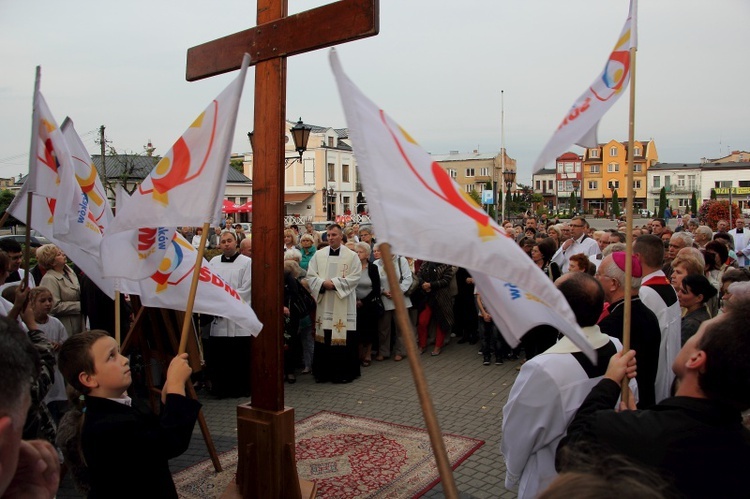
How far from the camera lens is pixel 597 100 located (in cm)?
276

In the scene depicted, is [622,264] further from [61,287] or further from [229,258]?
[61,287]

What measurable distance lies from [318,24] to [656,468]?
3082mm

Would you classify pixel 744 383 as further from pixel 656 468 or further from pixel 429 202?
pixel 429 202

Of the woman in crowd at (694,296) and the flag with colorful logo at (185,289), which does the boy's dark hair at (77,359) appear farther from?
the woman in crowd at (694,296)

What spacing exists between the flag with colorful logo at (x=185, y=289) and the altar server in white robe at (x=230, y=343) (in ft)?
10.9

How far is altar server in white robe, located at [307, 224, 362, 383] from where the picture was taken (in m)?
8.17

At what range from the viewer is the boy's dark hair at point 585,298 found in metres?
2.88

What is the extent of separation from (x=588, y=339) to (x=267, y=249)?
2158mm

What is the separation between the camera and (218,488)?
4852mm

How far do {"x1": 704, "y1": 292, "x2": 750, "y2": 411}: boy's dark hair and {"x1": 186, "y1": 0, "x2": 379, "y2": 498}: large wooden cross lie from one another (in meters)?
2.75

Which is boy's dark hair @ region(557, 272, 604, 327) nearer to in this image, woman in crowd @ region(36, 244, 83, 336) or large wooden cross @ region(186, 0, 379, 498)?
large wooden cross @ region(186, 0, 379, 498)

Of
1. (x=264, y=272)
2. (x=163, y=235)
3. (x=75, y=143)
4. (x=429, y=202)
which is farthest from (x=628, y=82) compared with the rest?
(x=75, y=143)

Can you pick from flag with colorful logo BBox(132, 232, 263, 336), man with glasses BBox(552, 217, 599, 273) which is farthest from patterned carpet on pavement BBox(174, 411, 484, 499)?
man with glasses BBox(552, 217, 599, 273)

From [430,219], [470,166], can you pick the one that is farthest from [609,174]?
[430,219]
